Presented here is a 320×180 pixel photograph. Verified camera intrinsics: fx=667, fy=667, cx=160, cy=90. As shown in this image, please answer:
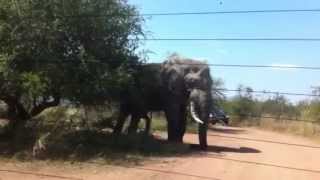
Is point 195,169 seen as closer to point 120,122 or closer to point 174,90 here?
point 174,90

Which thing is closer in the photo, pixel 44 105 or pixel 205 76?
pixel 44 105

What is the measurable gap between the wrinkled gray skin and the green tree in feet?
5.48

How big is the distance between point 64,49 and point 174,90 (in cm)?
404

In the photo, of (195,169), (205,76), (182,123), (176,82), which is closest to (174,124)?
(182,123)

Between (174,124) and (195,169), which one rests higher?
(174,124)

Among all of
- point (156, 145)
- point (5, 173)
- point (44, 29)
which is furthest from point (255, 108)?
point (5, 173)

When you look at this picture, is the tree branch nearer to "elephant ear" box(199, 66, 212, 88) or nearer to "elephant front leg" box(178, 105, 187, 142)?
"elephant front leg" box(178, 105, 187, 142)

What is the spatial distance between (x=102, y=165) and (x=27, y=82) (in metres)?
3.15

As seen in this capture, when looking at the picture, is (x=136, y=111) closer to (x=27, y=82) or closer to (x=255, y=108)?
(x=27, y=82)

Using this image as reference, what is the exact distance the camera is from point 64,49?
58.1 feet

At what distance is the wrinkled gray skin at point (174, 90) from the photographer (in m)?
19.8

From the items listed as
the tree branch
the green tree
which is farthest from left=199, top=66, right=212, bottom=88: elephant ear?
the tree branch

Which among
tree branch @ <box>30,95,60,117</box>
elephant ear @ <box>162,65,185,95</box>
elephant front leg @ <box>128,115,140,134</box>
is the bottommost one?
elephant front leg @ <box>128,115,140,134</box>

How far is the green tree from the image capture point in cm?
1698
